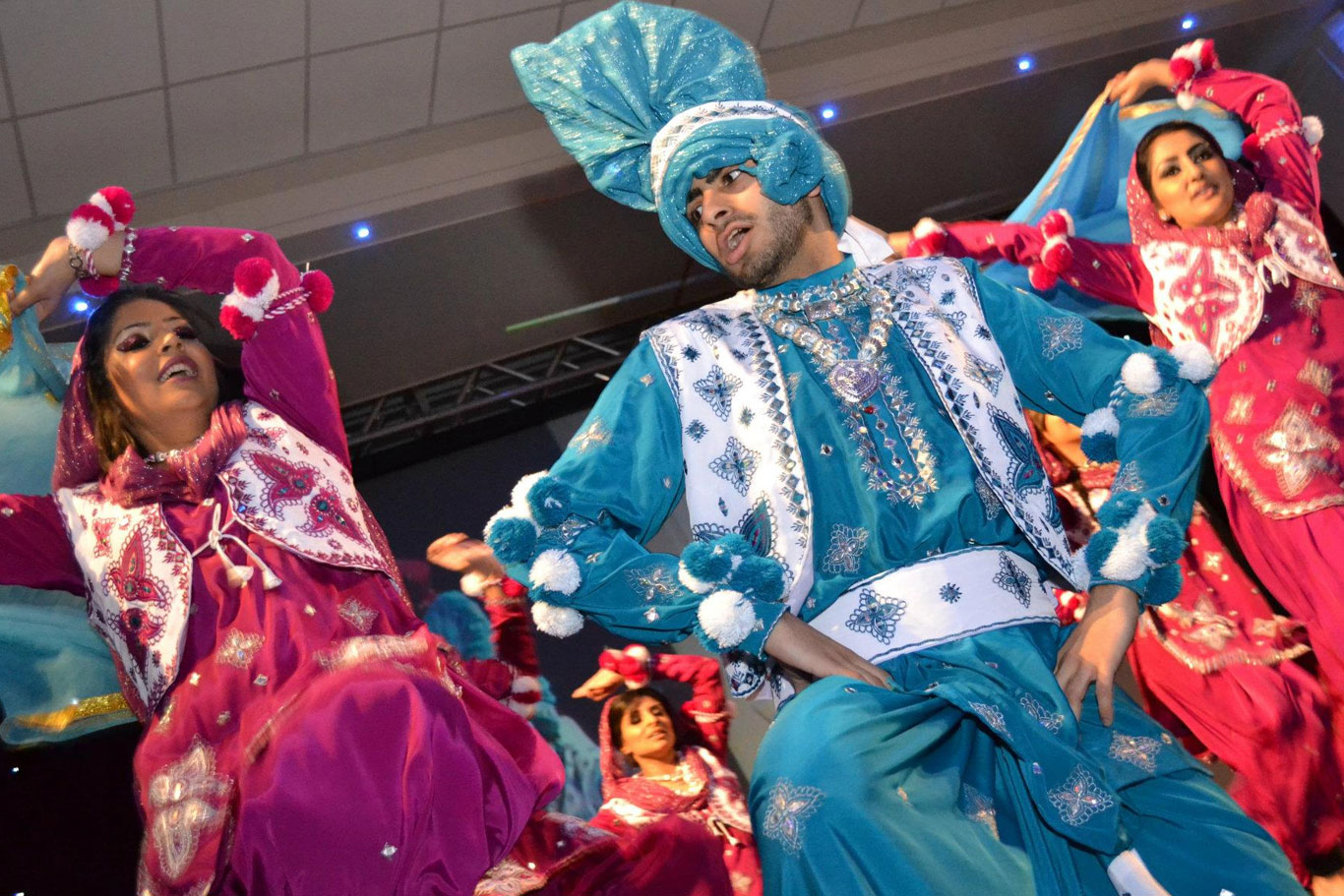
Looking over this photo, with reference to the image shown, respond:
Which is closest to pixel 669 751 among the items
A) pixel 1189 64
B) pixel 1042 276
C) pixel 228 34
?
pixel 1042 276

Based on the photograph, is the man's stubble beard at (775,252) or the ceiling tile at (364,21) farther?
the ceiling tile at (364,21)

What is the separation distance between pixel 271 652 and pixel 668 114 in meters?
1.07

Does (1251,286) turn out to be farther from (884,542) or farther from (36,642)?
(36,642)

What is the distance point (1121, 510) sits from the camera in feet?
6.25

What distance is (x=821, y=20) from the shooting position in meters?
4.59

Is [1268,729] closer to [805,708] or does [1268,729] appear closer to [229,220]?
[805,708]

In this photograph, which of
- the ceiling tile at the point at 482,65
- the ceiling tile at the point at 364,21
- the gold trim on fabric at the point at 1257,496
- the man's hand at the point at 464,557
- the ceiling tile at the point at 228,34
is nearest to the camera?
the gold trim on fabric at the point at 1257,496

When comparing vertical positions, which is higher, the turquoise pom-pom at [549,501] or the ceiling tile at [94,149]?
the turquoise pom-pom at [549,501]

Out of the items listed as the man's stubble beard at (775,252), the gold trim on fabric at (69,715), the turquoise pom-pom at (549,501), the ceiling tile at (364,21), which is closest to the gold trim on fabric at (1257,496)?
the man's stubble beard at (775,252)

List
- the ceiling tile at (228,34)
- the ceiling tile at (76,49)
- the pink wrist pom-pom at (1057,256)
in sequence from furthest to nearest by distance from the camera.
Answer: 1. the ceiling tile at (228,34)
2. the ceiling tile at (76,49)
3. the pink wrist pom-pom at (1057,256)

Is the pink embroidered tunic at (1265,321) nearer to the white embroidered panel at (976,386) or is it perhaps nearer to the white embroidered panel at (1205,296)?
the white embroidered panel at (1205,296)

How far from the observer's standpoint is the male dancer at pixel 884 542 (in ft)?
5.41

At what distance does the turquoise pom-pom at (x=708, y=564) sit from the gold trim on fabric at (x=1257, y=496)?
159cm

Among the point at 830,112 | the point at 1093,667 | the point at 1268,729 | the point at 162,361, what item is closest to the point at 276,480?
the point at 162,361
